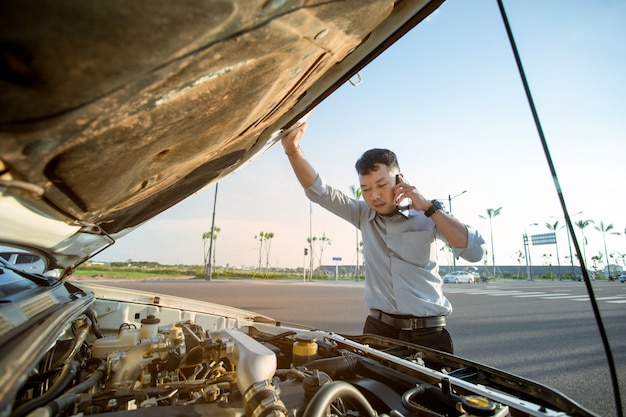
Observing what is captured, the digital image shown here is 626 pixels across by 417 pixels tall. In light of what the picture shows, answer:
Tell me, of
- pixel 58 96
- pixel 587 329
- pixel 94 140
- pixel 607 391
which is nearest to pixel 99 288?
pixel 94 140

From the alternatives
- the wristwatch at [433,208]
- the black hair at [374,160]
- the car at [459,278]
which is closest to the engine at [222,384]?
the wristwatch at [433,208]

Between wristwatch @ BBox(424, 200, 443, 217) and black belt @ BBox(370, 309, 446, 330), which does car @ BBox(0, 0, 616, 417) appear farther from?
wristwatch @ BBox(424, 200, 443, 217)

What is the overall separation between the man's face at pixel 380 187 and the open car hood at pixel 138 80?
1.00 metres

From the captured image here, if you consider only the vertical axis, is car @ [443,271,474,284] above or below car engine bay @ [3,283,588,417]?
below

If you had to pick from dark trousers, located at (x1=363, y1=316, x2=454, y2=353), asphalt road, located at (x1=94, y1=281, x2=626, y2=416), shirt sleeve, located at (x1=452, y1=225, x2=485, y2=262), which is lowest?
asphalt road, located at (x1=94, y1=281, x2=626, y2=416)

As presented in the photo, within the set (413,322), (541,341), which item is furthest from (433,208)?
(541,341)

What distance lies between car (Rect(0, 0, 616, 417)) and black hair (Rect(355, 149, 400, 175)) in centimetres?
81

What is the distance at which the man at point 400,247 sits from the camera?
6.42 ft

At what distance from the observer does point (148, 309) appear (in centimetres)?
235

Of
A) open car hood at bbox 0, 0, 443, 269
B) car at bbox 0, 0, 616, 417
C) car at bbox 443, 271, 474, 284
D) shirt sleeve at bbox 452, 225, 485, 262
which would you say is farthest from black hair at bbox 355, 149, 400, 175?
car at bbox 443, 271, 474, 284

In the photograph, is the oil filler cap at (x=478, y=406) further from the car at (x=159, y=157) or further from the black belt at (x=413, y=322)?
the black belt at (x=413, y=322)

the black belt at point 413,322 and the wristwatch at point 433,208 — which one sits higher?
the wristwatch at point 433,208

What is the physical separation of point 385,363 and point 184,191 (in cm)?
143

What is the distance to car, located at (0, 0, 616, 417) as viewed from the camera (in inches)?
21.3
